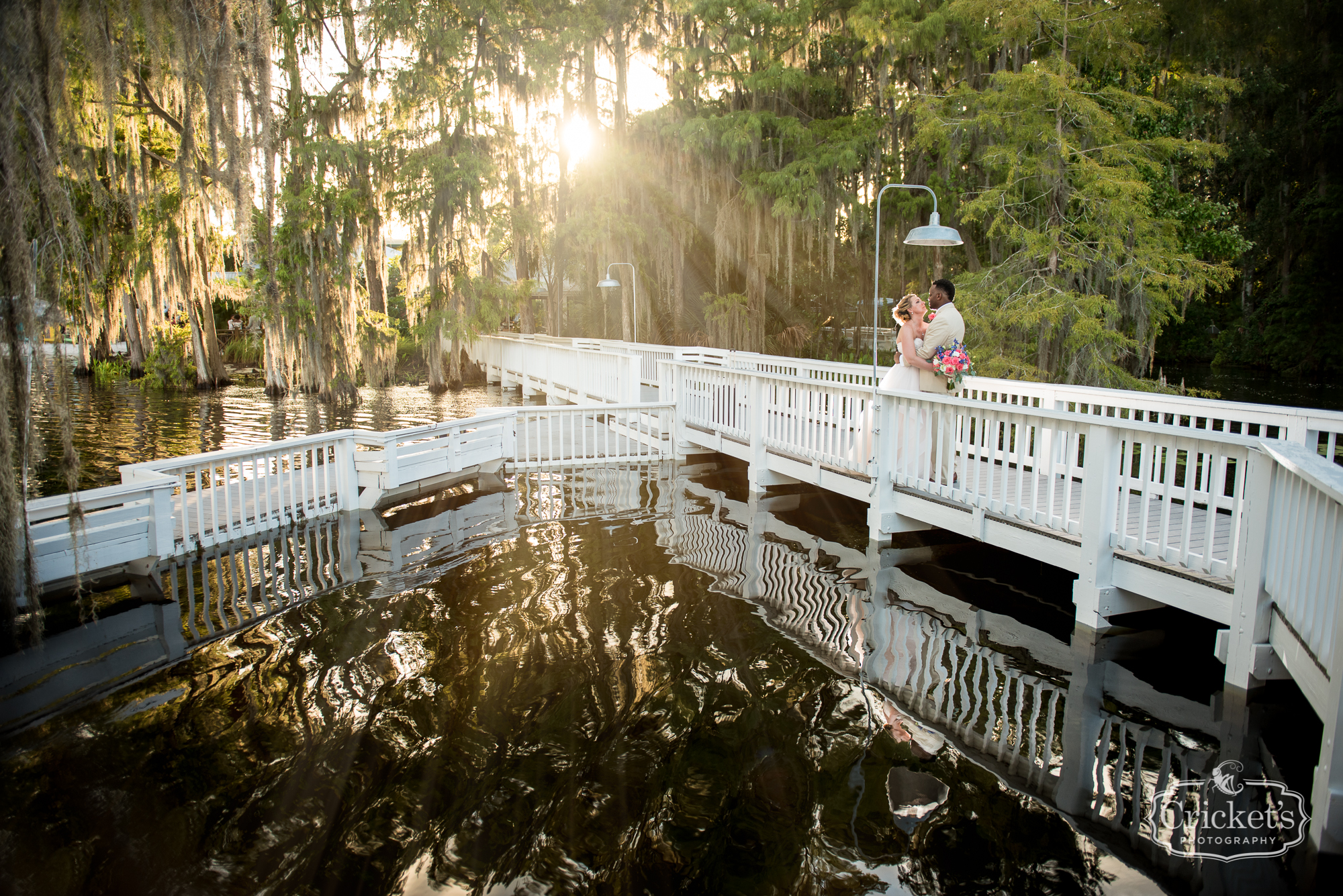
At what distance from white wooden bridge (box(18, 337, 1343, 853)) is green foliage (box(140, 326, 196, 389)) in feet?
42.7

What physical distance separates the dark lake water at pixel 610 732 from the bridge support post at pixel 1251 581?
191 millimetres

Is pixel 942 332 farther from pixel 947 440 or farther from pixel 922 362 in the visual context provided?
pixel 947 440

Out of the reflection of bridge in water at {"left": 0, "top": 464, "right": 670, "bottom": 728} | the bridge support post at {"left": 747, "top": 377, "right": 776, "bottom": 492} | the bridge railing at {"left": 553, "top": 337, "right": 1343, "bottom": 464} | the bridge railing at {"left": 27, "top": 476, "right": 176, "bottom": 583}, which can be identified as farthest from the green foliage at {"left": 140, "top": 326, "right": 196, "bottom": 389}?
the bridge support post at {"left": 747, "top": 377, "right": 776, "bottom": 492}

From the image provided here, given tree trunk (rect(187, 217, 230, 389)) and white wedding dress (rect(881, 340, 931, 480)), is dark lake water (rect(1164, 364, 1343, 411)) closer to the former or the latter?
white wedding dress (rect(881, 340, 931, 480))

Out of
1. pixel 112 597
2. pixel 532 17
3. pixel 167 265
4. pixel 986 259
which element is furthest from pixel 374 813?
pixel 532 17

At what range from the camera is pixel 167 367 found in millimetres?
20250

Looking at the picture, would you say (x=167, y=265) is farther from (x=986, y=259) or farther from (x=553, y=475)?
(x=986, y=259)

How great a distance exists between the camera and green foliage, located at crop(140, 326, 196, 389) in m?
20.1

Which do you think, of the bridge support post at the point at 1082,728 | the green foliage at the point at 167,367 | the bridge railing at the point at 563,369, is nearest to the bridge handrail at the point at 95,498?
the bridge support post at the point at 1082,728

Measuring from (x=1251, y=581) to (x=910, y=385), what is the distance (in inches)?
127

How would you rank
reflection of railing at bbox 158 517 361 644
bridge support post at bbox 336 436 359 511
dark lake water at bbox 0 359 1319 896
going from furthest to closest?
bridge support post at bbox 336 436 359 511, reflection of railing at bbox 158 517 361 644, dark lake water at bbox 0 359 1319 896

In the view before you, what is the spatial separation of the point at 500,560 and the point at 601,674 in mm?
2234

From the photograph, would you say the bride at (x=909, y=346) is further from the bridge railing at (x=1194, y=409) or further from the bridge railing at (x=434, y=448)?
the bridge railing at (x=434, y=448)

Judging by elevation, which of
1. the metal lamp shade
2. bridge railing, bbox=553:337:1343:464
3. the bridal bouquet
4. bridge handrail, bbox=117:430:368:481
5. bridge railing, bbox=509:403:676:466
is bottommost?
bridge railing, bbox=509:403:676:466
